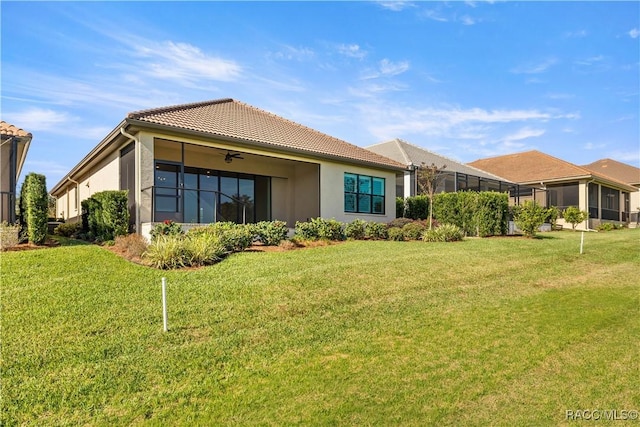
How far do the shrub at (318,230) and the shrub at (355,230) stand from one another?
0.58m

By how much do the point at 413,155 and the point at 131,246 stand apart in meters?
20.5

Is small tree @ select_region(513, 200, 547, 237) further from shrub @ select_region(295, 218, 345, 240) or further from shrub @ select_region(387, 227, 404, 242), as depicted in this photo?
shrub @ select_region(295, 218, 345, 240)

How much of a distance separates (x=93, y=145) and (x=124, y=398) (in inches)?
602

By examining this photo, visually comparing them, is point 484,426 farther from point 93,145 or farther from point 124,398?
point 93,145

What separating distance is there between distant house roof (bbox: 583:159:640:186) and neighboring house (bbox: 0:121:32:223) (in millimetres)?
47024

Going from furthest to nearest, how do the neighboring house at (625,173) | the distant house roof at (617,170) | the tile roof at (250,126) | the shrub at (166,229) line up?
the distant house roof at (617,170) < the neighboring house at (625,173) < the tile roof at (250,126) < the shrub at (166,229)

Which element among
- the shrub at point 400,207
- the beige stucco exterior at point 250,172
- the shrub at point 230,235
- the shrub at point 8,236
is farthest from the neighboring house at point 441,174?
the shrub at point 8,236

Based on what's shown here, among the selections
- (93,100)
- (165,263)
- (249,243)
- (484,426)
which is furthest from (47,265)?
(484,426)

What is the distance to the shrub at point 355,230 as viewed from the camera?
49.6ft

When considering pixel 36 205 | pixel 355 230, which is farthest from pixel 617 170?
pixel 36 205

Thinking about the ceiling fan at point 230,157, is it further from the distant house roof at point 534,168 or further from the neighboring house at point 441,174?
the distant house roof at point 534,168

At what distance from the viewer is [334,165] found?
17.5 metres

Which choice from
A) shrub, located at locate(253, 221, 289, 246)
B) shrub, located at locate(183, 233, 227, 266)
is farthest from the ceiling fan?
shrub, located at locate(183, 233, 227, 266)

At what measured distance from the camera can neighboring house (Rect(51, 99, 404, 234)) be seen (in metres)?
12.5
